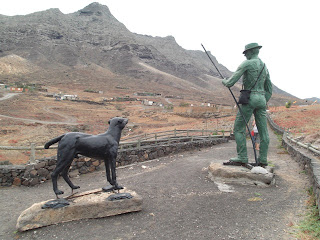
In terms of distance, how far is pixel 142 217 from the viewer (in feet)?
15.7

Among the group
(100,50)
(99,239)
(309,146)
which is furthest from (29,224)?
(100,50)

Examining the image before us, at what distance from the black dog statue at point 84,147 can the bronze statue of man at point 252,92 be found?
3.51m

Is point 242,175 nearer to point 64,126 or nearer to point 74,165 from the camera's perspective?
point 74,165

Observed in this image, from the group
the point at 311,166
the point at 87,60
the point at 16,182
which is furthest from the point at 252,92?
the point at 87,60

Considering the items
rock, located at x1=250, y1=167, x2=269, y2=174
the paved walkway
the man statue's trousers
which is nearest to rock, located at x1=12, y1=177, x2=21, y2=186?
the paved walkway

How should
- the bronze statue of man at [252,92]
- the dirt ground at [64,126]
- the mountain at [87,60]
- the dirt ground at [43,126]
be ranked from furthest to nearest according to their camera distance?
the mountain at [87,60], the dirt ground at [43,126], the dirt ground at [64,126], the bronze statue of man at [252,92]

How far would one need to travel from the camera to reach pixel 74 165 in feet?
→ 29.6

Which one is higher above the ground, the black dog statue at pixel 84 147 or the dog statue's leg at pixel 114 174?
the black dog statue at pixel 84 147

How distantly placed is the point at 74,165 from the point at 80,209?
473cm

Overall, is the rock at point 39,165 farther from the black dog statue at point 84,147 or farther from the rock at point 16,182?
the black dog statue at point 84,147

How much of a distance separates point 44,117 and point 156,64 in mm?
134377

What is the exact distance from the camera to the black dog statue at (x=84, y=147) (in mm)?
4672

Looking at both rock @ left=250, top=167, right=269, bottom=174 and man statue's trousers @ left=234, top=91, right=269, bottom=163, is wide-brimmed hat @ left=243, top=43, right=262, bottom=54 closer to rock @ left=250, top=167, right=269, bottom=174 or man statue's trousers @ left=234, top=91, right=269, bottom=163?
man statue's trousers @ left=234, top=91, right=269, bottom=163

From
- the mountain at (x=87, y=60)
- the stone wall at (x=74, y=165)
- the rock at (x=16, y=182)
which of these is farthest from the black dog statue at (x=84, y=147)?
the mountain at (x=87, y=60)
